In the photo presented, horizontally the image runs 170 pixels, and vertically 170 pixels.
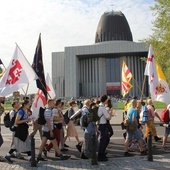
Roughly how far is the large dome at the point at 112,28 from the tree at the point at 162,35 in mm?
76183

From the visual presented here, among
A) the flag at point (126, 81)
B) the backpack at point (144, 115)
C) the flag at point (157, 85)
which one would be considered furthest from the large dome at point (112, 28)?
the backpack at point (144, 115)

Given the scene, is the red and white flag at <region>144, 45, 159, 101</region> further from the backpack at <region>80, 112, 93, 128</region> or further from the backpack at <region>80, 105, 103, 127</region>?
the backpack at <region>80, 112, 93, 128</region>

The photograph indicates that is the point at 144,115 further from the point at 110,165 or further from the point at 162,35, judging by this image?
the point at 162,35

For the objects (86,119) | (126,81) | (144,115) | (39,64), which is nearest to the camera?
(86,119)

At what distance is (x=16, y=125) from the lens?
300 inches

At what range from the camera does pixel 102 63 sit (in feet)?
308

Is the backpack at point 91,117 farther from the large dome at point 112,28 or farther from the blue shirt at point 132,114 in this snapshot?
the large dome at point 112,28

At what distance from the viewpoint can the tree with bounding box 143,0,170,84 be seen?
23.4 meters

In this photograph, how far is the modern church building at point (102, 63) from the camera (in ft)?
287

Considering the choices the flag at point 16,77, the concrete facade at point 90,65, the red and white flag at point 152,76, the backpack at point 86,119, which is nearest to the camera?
the backpack at point 86,119

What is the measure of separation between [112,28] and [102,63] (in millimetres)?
15106

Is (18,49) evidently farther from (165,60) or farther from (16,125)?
(165,60)

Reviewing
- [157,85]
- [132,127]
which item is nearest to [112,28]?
[157,85]

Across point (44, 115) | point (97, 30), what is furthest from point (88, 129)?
point (97, 30)
